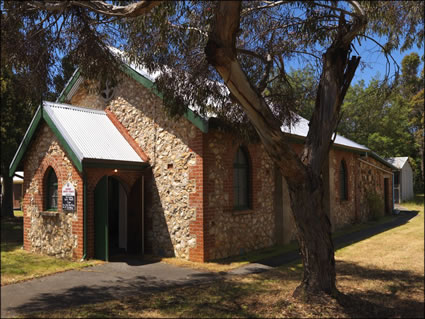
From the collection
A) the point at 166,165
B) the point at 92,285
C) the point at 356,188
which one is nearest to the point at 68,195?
the point at 166,165

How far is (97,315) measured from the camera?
229 inches

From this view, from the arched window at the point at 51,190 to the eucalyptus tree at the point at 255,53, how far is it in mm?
4504

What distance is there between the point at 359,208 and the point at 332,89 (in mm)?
14785

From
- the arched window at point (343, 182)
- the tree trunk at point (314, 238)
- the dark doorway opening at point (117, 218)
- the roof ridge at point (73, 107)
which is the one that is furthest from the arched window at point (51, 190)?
the arched window at point (343, 182)

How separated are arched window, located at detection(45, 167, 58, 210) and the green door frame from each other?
5.28 feet

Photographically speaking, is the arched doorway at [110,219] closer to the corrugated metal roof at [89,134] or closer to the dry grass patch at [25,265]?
the dry grass patch at [25,265]

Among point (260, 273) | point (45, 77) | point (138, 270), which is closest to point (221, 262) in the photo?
point (260, 273)

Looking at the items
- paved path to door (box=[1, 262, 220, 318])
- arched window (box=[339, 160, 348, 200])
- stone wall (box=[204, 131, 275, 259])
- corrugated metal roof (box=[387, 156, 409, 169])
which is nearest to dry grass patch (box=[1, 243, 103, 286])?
paved path to door (box=[1, 262, 220, 318])

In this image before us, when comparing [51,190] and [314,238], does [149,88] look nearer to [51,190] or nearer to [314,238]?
[51,190]

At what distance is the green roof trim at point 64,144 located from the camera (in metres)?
10.4

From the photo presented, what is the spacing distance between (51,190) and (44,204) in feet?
1.46

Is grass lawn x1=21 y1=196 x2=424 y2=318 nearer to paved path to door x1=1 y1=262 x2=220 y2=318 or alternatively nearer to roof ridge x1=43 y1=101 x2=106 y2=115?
paved path to door x1=1 y1=262 x2=220 y2=318

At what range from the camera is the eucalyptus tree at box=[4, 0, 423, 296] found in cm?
643

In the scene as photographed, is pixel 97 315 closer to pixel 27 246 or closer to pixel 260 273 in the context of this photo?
pixel 260 273
